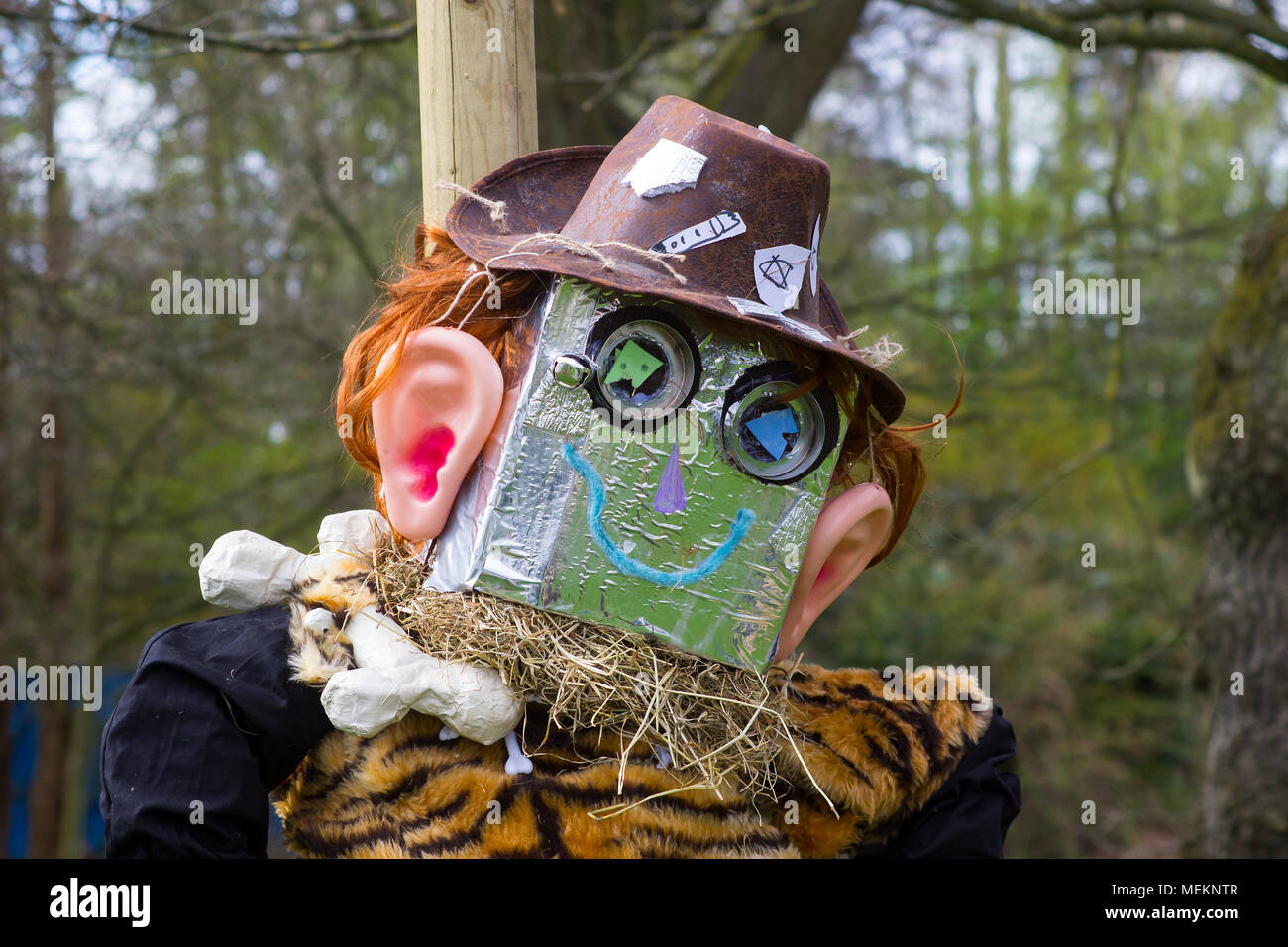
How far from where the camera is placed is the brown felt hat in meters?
1.60

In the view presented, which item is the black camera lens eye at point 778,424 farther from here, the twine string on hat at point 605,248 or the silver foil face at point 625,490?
the twine string on hat at point 605,248

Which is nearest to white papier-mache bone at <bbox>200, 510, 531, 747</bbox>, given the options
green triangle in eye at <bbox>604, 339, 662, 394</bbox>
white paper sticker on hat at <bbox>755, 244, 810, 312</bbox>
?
green triangle in eye at <bbox>604, 339, 662, 394</bbox>

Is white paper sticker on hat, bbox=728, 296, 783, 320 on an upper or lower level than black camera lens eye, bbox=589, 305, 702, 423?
upper

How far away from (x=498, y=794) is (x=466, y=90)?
1.22 metres

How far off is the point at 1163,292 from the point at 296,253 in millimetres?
5607

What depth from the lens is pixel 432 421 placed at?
1670 millimetres

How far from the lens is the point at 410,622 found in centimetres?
163

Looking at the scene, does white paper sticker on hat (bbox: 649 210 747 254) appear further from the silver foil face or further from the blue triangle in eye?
the blue triangle in eye

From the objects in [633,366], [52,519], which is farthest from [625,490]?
[52,519]

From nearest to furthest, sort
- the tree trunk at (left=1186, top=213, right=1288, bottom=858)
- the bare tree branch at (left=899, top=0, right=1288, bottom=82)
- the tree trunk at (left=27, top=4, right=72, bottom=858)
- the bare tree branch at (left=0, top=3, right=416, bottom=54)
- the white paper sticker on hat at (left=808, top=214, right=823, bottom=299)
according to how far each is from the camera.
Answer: the white paper sticker on hat at (left=808, top=214, right=823, bottom=299), the bare tree branch at (left=0, top=3, right=416, bottom=54), the bare tree branch at (left=899, top=0, right=1288, bottom=82), the tree trunk at (left=1186, top=213, right=1288, bottom=858), the tree trunk at (left=27, top=4, right=72, bottom=858)

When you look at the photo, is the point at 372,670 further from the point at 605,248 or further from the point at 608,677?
the point at 605,248
